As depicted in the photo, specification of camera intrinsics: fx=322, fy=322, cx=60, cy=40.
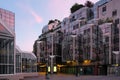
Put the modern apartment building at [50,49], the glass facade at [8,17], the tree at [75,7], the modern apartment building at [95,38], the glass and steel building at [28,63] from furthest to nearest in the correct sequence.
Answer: the tree at [75,7] < the modern apartment building at [50,49] < the glass facade at [8,17] < the modern apartment building at [95,38] < the glass and steel building at [28,63]

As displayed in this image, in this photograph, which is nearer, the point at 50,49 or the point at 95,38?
the point at 95,38

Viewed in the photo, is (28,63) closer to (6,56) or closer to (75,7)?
(6,56)

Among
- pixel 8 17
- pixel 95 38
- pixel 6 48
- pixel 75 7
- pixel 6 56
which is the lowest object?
pixel 6 56

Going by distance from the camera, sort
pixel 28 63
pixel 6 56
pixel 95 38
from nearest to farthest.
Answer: pixel 6 56 → pixel 28 63 → pixel 95 38

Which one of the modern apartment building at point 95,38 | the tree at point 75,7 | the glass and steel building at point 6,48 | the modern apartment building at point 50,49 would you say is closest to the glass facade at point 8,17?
the modern apartment building at point 50,49

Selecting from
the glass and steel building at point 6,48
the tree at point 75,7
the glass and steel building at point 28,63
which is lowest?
the glass and steel building at point 28,63

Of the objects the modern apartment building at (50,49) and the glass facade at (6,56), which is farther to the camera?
the modern apartment building at (50,49)

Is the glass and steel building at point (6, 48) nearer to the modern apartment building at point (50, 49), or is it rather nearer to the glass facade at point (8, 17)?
Answer: the glass facade at point (8, 17)

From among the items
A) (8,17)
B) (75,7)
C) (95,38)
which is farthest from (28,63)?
(75,7)

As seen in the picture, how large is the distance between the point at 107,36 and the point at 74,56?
2451 cm

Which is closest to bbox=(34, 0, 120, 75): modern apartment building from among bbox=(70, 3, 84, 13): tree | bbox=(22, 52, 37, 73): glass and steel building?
bbox=(70, 3, 84, 13): tree

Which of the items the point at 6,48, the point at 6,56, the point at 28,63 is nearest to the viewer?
the point at 6,48

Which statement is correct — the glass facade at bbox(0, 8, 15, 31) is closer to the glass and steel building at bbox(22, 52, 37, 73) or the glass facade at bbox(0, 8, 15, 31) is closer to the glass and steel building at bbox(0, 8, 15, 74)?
the glass and steel building at bbox(22, 52, 37, 73)

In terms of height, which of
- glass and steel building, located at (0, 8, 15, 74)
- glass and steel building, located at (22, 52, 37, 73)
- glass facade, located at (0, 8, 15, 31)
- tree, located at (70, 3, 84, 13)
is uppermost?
tree, located at (70, 3, 84, 13)
